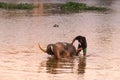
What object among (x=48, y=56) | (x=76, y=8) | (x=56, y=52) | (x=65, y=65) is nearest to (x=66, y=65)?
(x=65, y=65)

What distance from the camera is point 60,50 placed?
15.3 m

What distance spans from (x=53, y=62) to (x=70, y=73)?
1891 millimetres

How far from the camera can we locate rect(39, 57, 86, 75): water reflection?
13453 mm

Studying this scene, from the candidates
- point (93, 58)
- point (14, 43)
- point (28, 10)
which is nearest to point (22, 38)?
point (14, 43)

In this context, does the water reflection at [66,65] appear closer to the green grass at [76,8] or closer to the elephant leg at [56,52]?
the elephant leg at [56,52]

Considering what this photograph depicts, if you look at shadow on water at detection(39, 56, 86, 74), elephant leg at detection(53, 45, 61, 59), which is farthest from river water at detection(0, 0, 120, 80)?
elephant leg at detection(53, 45, 61, 59)

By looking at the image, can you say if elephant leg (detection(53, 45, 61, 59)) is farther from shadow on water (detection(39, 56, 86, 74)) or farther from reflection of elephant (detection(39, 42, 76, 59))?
shadow on water (detection(39, 56, 86, 74))

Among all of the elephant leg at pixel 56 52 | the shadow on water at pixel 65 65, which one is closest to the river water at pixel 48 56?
the shadow on water at pixel 65 65

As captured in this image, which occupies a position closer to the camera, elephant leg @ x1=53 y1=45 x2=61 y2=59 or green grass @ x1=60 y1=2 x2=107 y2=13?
elephant leg @ x1=53 y1=45 x2=61 y2=59

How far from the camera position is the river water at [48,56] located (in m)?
12.9

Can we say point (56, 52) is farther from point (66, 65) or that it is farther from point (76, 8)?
point (76, 8)

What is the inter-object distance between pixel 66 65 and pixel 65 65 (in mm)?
27

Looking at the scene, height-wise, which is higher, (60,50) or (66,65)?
(60,50)

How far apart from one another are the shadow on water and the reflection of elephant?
178 mm
